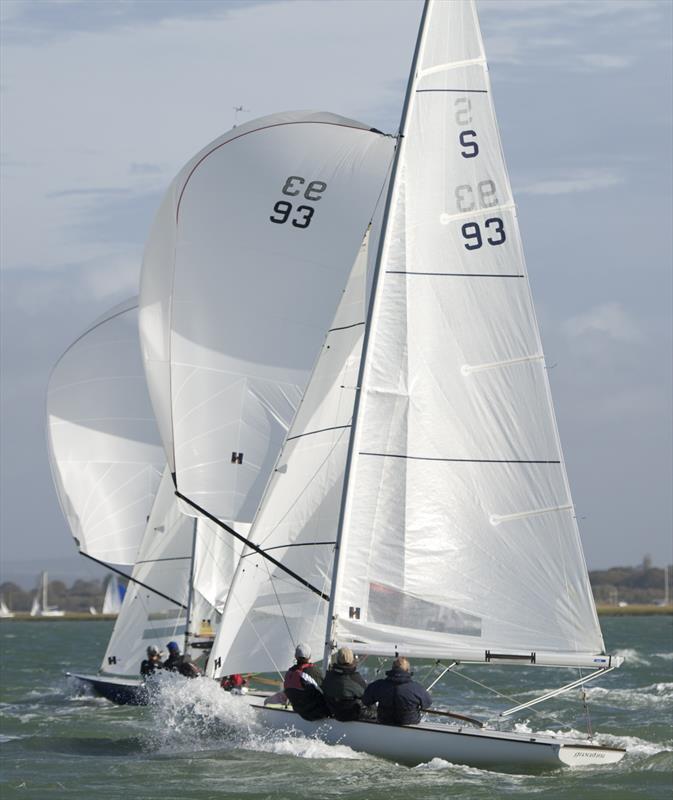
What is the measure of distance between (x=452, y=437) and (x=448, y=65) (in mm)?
3947

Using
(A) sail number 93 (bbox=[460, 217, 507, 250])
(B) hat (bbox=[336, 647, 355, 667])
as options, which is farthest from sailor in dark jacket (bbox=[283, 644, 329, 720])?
(A) sail number 93 (bbox=[460, 217, 507, 250])

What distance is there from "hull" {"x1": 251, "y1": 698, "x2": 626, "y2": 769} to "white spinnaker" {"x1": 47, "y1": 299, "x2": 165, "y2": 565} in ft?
47.0

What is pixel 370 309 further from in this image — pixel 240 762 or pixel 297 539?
pixel 240 762

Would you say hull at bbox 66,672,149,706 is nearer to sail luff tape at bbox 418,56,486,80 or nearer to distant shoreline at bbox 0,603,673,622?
sail luff tape at bbox 418,56,486,80

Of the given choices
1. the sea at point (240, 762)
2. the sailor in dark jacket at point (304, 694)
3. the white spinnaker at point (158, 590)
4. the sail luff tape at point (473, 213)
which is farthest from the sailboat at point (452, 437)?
the white spinnaker at point (158, 590)

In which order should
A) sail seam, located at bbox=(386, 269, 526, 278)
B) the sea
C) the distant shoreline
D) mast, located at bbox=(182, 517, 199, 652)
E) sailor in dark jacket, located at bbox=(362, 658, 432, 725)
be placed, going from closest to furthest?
the sea < sailor in dark jacket, located at bbox=(362, 658, 432, 725) < sail seam, located at bbox=(386, 269, 526, 278) < mast, located at bbox=(182, 517, 199, 652) < the distant shoreline

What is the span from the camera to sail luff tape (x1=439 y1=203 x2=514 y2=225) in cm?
1598

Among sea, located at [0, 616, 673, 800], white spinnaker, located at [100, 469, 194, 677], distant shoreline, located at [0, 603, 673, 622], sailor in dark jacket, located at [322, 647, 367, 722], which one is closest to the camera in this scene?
sea, located at [0, 616, 673, 800]

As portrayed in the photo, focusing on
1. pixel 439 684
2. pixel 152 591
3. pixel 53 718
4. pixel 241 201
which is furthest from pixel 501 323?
pixel 439 684

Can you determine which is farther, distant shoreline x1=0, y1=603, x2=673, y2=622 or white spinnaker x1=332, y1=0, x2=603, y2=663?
distant shoreline x1=0, y1=603, x2=673, y2=622

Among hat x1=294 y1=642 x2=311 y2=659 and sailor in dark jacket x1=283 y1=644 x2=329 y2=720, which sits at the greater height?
hat x1=294 y1=642 x2=311 y2=659

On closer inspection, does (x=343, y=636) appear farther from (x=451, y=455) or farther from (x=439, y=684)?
(x=439, y=684)

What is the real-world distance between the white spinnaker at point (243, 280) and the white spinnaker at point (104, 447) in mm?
10965

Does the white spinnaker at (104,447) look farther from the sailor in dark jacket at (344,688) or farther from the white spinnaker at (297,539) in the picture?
the sailor in dark jacket at (344,688)
